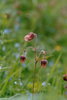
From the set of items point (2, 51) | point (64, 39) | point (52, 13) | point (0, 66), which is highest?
point (0, 66)

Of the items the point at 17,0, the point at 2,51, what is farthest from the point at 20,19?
the point at 2,51

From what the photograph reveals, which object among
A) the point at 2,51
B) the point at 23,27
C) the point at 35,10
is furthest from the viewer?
the point at 35,10

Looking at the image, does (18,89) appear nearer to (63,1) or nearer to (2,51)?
(2,51)

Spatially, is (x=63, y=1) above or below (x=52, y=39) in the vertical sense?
above

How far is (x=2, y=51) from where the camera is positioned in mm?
2223

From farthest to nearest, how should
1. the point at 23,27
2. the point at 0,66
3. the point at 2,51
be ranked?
the point at 23,27, the point at 2,51, the point at 0,66

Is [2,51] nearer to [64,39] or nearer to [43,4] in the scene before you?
[64,39]

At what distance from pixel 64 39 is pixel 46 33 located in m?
0.29

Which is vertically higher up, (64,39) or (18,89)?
(18,89)

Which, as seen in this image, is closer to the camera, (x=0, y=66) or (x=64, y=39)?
(x=0, y=66)

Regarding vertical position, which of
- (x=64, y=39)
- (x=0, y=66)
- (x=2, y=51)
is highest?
(x=0, y=66)

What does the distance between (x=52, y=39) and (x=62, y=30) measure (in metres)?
0.41

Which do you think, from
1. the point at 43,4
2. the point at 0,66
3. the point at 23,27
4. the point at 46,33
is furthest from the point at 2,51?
the point at 43,4

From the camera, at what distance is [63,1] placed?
441 cm
